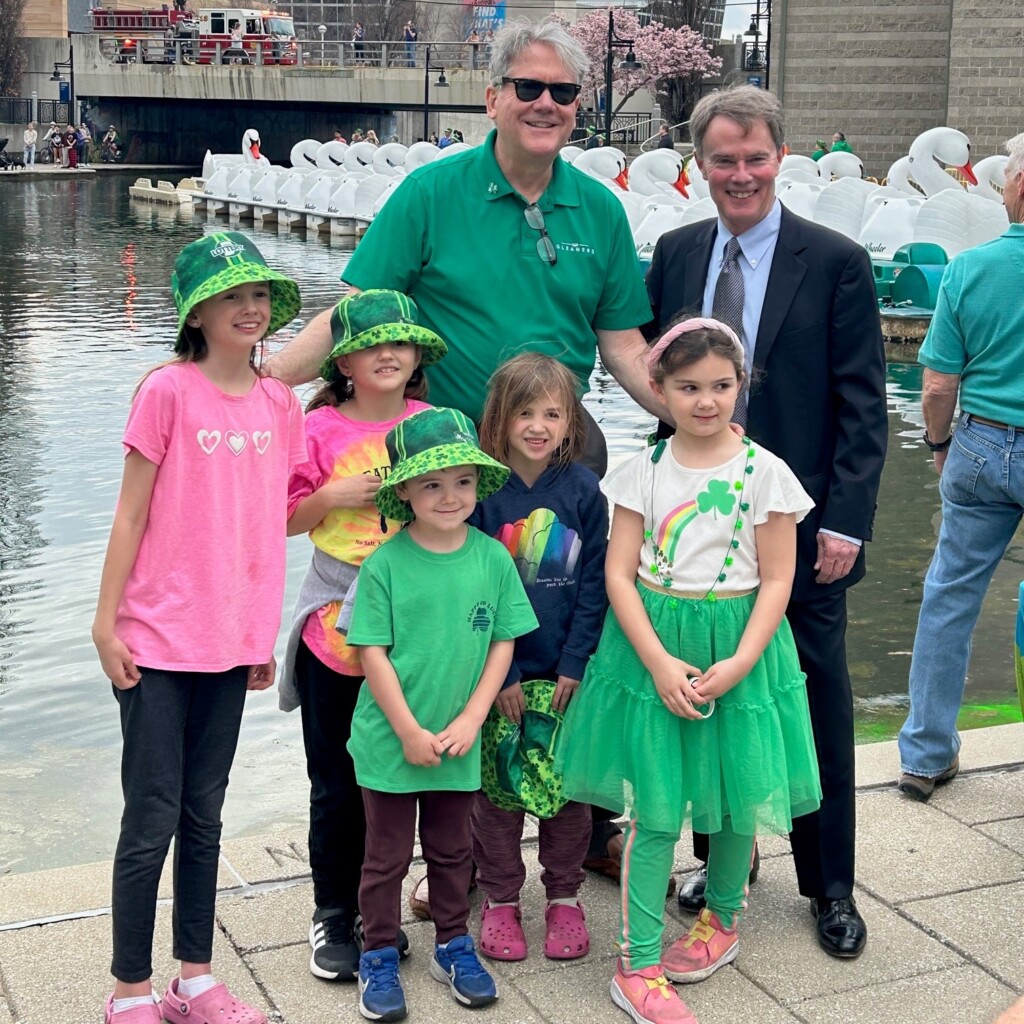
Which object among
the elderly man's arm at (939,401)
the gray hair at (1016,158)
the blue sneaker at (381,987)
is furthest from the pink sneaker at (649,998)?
the gray hair at (1016,158)

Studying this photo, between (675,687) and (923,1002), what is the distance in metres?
0.87

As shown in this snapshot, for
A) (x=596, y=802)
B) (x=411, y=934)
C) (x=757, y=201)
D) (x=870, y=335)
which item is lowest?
(x=411, y=934)

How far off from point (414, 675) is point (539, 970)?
0.75 m

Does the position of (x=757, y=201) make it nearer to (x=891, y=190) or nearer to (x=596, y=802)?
(x=596, y=802)

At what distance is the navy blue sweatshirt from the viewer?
3451mm

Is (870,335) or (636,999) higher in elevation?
(870,335)

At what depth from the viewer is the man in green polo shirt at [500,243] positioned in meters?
3.52

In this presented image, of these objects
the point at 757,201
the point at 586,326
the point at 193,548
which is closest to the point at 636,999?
the point at 193,548

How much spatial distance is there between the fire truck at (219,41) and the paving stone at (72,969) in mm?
62904

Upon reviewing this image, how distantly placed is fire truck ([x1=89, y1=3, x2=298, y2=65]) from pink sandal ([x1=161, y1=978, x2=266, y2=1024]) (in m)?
63.3

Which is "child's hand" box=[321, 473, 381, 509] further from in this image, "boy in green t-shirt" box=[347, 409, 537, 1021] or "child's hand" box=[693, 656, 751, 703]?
"child's hand" box=[693, 656, 751, 703]

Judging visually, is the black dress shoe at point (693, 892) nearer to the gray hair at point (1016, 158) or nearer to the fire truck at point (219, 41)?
the gray hair at point (1016, 158)

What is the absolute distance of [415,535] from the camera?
3281 millimetres

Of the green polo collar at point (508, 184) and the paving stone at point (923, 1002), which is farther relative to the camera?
the green polo collar at point (508, 184)
